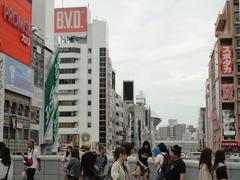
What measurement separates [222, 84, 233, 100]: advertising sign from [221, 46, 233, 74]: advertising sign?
2.38 metres

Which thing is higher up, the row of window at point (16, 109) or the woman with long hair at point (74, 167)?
the row of window at point (16, 109)

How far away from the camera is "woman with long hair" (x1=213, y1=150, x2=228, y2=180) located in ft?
22.5

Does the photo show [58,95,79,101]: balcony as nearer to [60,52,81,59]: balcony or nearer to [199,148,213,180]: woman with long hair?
[60,52,81,59]: balcony

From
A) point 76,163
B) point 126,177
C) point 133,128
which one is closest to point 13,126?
point 76,163

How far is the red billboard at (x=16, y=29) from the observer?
154 feet

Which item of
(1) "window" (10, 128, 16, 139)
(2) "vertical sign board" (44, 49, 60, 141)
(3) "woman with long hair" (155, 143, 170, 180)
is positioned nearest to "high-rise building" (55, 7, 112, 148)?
(2) "vertical sign board" (44, 49, 60, 141)

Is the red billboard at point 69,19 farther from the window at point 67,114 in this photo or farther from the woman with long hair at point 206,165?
the woman with long hair at point 206,165

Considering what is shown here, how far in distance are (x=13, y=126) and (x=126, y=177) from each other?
1637 inches

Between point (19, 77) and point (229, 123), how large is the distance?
140 ft

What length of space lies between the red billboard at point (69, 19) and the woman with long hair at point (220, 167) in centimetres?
9048

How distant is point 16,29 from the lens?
50.0 m

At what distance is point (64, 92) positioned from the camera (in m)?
97.9

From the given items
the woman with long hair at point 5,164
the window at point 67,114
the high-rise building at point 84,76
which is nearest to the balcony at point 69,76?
the high-rise building at point 84,76

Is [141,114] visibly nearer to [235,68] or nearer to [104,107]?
[104,107]
